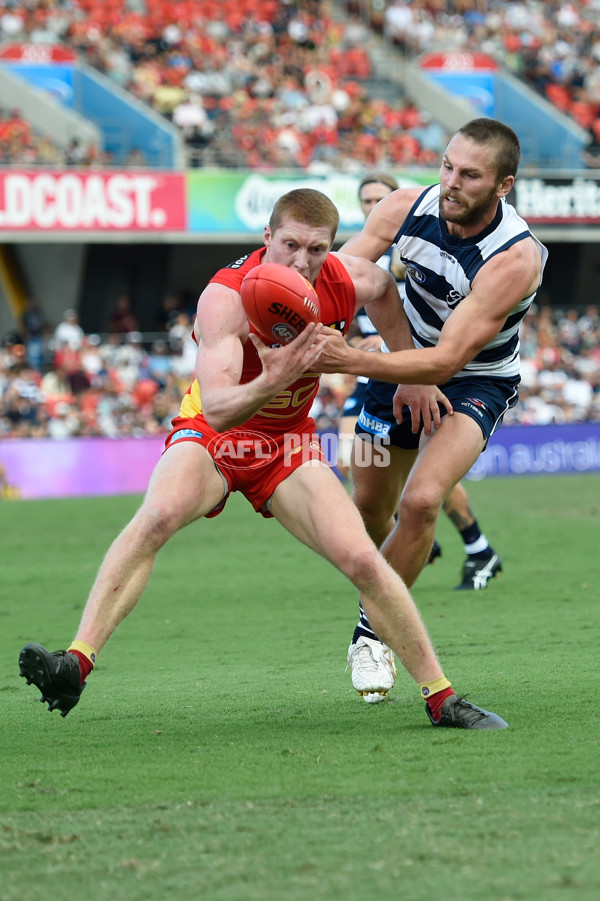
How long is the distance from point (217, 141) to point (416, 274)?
20.6 metres

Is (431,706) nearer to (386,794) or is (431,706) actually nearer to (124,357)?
(386,794)

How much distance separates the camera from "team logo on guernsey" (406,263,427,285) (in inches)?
235

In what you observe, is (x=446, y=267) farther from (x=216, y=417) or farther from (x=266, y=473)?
(x=216, y=417)

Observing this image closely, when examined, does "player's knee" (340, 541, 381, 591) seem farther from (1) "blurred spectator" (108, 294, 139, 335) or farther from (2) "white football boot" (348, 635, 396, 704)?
(1) "blurred spectator" (108, 294, 139, 335)

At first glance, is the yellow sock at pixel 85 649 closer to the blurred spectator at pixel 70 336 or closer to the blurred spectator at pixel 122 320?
the blurred spectator at pixel 70 336

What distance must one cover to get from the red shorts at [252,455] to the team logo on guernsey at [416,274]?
1.10 meters

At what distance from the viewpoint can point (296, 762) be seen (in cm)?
457

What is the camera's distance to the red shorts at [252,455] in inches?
210

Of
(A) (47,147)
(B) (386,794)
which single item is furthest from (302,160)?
(B) (386,794)

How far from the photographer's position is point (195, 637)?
808cm

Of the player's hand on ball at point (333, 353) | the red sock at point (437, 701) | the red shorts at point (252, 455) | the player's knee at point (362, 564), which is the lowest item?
the red sock at point (437, 701)

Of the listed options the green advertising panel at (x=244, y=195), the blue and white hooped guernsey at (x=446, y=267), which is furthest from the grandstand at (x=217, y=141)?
the blue and white hooped guernsey at (x=446, y=267)

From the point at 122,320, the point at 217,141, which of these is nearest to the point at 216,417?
the point at 217,141

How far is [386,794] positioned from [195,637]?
13.5 feet
